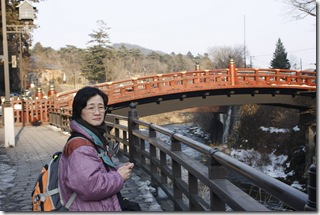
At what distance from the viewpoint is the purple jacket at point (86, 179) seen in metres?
2.21

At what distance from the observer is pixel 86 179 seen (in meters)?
2.20

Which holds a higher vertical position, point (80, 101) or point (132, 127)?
point (80, 101)

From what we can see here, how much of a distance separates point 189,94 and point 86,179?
20.1 metres

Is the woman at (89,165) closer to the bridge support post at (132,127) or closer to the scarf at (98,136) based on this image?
the scarf at (98,136)

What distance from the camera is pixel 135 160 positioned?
7.12 m

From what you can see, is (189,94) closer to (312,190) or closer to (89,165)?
(89,165)

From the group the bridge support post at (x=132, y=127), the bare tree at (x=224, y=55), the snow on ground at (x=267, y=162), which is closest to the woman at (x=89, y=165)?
the bridge support post at (x=132, y=127)

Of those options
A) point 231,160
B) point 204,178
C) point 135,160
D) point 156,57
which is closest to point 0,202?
point 135,160

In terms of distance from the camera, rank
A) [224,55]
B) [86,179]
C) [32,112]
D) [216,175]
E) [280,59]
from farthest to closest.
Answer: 1. [224,55]
2. [280,59]
3. [32,112]
4. [216,175]
5. [86,179]

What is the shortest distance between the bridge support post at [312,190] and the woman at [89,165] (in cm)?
114

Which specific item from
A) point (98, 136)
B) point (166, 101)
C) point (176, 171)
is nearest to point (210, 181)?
point (98, 136)

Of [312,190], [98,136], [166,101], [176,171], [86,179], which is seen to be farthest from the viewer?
[166,101]

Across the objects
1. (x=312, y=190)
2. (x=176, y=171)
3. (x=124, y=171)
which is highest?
(x=312, y=190)

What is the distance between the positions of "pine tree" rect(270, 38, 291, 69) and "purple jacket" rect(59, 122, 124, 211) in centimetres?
4722
